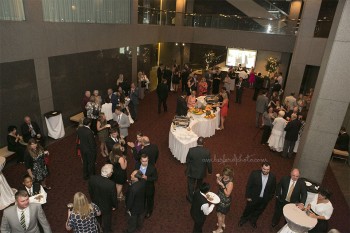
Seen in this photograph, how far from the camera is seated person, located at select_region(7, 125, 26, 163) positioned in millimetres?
6895

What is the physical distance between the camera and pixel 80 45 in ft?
31.1

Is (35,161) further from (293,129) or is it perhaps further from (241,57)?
(241,57)

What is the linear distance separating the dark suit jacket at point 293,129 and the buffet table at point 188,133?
98.4 inches

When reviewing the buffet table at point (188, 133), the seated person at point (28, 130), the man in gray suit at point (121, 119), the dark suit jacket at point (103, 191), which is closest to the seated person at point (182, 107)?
the buffet table at point (188, 133)

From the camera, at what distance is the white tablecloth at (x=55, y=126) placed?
855 centimetres

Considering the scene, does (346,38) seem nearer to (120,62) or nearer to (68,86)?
(68,86)

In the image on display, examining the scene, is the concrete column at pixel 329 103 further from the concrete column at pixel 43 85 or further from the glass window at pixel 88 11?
the glass window at pixel 88 11

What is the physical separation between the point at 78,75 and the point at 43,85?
1.63 m

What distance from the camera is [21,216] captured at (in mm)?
3740

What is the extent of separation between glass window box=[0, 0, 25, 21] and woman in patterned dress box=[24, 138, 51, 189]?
373 cm

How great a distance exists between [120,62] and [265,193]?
9216 millimetres

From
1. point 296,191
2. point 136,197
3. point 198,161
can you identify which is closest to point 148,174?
point 136,197

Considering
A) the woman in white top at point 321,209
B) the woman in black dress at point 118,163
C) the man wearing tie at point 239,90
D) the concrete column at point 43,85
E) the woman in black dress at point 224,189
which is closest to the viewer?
the woman in white top at point 321,209

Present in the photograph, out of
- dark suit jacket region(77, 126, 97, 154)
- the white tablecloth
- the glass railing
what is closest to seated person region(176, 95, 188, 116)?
dark suit jacket region(77, 126, 97, 154)
